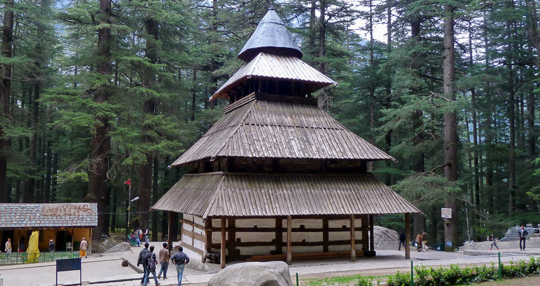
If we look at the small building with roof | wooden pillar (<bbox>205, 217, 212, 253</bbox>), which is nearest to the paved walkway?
wooden pillar (<bbox>205, 217, 212, 253</bbox>)

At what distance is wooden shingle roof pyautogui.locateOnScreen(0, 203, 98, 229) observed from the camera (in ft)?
78.3

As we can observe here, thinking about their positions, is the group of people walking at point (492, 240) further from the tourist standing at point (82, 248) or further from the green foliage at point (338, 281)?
the tourist standing at point (82, 248)

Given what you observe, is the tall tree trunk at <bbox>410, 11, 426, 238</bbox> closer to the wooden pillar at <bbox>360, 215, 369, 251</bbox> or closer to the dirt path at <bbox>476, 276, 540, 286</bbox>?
the wooden pillar at <bbox>360, 215, 369, 251</bbox>

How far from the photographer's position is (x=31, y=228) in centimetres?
2381

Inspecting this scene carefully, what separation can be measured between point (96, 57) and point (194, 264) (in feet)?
61.0

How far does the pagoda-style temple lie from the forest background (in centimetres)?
696

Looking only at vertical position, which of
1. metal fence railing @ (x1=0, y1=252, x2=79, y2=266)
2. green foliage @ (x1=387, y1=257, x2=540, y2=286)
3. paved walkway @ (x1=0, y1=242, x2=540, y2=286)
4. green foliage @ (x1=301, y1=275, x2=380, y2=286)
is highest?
green foliage @ (x1=387, y1=257, x2=540, y2=286)

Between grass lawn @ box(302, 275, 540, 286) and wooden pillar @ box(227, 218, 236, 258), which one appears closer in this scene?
grass lawn @ box(302, 275, 540, 286)

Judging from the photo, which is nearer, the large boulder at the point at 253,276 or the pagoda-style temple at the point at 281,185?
the large boulder at the point at 253,276

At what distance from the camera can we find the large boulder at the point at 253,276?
1009 cm

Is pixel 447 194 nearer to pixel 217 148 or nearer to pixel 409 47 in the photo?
pixel 409 47

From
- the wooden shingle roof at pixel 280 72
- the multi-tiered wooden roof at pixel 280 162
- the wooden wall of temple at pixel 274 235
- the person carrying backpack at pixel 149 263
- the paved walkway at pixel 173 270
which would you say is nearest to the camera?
the person carrying backpack at pixel 149 263

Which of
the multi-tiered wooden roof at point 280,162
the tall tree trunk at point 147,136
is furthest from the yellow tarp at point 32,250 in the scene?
the tall tree trunk at point 147,136

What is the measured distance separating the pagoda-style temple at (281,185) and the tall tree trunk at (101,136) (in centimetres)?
933
